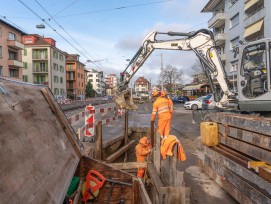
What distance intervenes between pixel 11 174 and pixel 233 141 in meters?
4.45

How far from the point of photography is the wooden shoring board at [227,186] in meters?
4.30

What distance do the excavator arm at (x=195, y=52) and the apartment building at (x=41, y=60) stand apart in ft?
161

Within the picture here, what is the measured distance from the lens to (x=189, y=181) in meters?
5.80

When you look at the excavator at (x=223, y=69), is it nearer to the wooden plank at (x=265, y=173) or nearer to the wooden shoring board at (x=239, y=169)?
the wooden shoring board at (x=239, y=169)

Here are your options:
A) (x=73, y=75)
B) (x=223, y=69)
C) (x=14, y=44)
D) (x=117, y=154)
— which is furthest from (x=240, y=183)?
(x=73, y=75)

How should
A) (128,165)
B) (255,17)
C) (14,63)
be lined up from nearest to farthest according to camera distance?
1. (128,165)
2. (255,17)
3. (14,63)

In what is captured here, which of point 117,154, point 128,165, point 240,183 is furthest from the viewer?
point 117,154

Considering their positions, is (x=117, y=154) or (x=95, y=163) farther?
(x=117, y=154)

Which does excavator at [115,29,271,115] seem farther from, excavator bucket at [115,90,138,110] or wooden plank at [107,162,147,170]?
wooden plank at [107,162,147,170]

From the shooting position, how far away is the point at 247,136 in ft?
15.1

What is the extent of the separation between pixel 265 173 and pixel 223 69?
541 centimetres

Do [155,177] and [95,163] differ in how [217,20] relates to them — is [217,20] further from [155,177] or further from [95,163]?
[95,163]

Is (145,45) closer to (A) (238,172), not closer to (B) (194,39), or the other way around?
(B) (194,39)

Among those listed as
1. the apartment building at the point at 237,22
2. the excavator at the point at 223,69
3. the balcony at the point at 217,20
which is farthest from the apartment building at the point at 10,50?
the excavator at the point at 223,69
